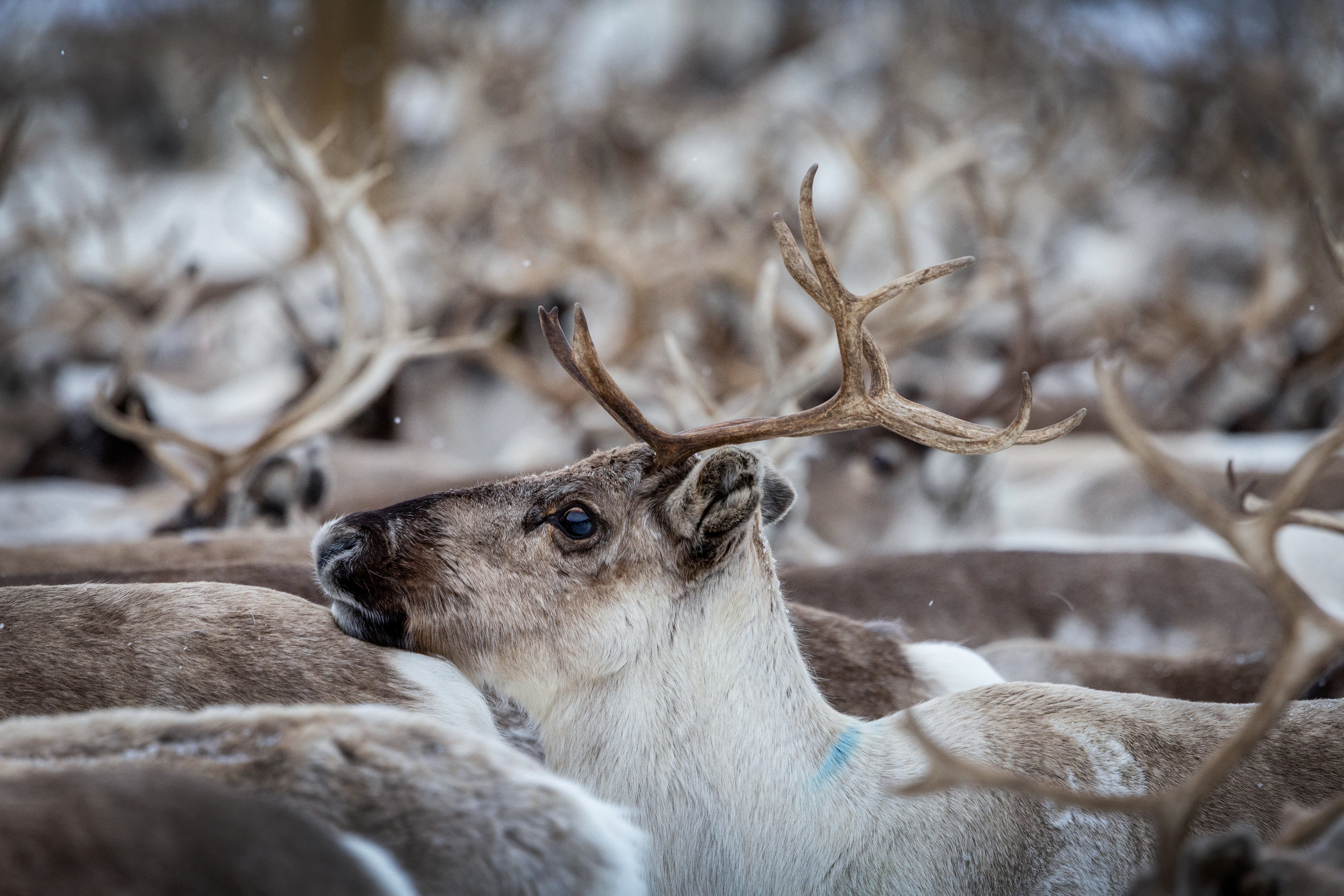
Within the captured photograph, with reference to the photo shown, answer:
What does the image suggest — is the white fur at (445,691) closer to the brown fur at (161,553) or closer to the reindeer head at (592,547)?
the reindeer head at (592,547)

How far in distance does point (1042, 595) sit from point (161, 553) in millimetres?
2685

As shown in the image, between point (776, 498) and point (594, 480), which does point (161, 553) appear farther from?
point (776, 498)

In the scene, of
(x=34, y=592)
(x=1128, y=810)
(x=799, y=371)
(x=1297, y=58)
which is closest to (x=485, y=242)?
(x=799, y=371)

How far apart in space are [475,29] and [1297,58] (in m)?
11.1

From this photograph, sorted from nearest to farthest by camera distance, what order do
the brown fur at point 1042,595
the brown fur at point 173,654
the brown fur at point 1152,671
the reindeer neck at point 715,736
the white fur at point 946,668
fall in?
1. the brown fur at point 173,654
2. the reindeer neck at point 715,736
3. the white fur at point 946,668
4. the brown fur at point 1152,671
5. the brown fur at point 1042,595

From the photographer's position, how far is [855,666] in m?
2.56

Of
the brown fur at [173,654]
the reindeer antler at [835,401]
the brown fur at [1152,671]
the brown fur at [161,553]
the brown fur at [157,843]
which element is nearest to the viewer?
the brown fur at [157,843]

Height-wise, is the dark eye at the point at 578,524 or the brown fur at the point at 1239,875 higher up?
the dark eye at the point at 578,524

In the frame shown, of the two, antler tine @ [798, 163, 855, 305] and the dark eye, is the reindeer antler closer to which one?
antler tine @ [798, 163, 855, 305]

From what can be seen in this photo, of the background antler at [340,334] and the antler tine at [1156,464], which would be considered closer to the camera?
the antler tine at [1156,464]

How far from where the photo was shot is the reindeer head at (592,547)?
6.76 ft

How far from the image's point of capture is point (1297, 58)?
55.6ft

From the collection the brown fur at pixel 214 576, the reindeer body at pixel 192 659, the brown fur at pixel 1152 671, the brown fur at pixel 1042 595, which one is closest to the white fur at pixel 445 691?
the reindeer body at pixel 192 659

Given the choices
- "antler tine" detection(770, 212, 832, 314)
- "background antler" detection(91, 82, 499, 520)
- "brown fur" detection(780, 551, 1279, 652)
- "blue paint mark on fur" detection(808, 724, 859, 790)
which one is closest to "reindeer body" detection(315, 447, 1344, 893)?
"blue paint mark on fur" detection(808, 724, 859, 790)
